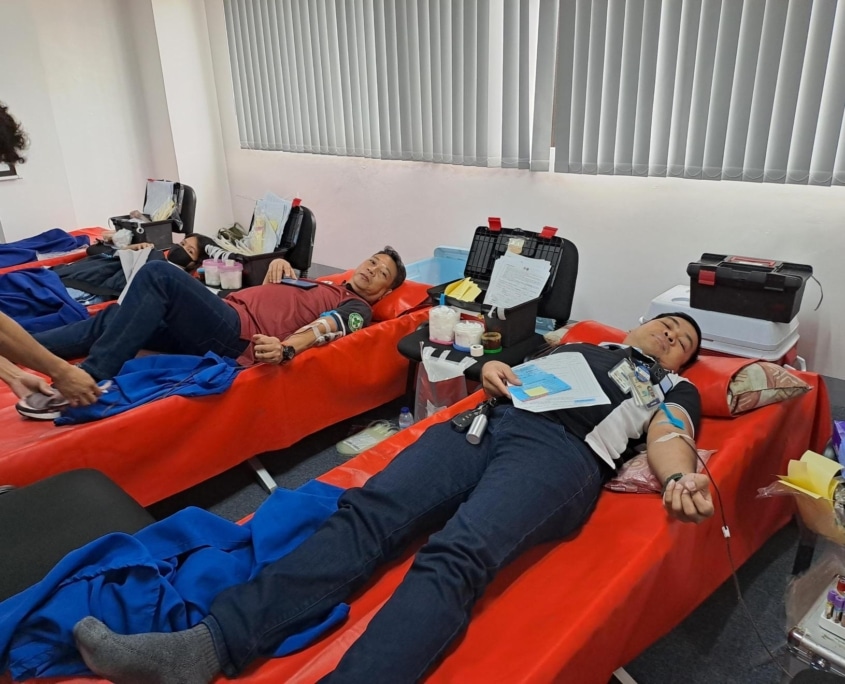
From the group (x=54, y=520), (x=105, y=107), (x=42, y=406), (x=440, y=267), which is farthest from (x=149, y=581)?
(x=105, y=107)

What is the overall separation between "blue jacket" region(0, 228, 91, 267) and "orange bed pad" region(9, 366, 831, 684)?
2.95m

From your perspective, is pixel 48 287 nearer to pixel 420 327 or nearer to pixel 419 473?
pixel 420 327

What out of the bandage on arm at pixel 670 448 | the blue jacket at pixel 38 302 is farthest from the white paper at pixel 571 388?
the blue jacket at pixel 38 302

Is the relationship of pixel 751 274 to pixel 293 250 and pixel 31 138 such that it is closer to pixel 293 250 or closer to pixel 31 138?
pixel 293 250

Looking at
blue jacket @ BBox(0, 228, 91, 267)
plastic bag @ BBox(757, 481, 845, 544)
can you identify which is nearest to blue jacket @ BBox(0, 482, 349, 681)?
plastic bag @ BBox(757, 481, 845, 544)

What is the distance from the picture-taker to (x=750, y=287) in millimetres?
2105

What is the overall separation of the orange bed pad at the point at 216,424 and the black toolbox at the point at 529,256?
0.37 m

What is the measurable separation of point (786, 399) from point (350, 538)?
131cm

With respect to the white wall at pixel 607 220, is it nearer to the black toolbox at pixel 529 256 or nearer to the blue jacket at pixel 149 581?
the black toolbox at pixel 529 256

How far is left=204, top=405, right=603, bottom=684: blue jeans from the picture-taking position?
1.10m

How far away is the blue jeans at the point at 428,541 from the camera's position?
1103mm

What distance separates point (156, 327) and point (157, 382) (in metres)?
0.25

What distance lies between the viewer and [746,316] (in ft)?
7.04

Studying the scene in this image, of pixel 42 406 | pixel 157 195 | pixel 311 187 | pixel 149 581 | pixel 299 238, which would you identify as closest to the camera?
pixel 149 581
